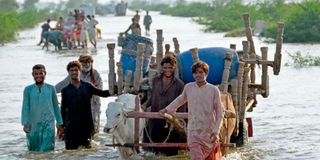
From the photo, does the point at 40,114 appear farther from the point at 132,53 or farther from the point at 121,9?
the point at 121,9

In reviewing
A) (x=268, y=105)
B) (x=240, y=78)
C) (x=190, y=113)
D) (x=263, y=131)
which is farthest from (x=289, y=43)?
(x=190, y=113)

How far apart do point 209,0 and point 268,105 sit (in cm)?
6498

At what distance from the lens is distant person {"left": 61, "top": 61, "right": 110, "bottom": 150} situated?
9.68 m

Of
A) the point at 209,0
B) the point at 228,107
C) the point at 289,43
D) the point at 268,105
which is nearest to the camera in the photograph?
the point at 228,107

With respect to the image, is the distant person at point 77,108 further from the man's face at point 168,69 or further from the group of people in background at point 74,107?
the man's face at point 168,69

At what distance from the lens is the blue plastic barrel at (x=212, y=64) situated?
9.71m

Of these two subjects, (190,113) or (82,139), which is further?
(82,139)

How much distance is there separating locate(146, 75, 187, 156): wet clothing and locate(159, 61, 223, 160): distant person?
1.41 metres

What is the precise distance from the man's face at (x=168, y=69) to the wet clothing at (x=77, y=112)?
3.75 feet

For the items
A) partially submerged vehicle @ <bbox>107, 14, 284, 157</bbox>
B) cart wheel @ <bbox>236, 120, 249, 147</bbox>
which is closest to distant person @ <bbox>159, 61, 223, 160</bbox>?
partially submerged vehicle @ <bbox>107, 14, 284, 157</bbox>

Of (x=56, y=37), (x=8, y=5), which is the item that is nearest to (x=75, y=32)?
(x=56, y=37)

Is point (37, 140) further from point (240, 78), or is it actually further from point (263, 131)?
point (263, 131)

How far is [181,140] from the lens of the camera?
9281 millimetres

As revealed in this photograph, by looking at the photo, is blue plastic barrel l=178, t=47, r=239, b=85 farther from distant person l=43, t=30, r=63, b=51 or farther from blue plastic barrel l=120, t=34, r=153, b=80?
distant person l=43, t=30, r=63, b=51
